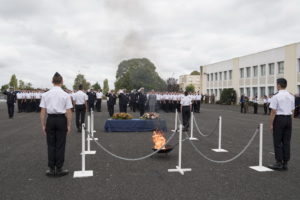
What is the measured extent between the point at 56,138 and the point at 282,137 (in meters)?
5.08

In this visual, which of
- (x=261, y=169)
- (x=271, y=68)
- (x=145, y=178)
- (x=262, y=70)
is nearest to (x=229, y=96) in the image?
(x=262, y=70)

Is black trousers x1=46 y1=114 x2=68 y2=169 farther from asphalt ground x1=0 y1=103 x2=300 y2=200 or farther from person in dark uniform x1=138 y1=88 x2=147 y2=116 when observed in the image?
person in dark uniform x1=138 y1=88 x2=147 y2=116

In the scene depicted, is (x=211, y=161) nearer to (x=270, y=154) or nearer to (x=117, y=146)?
(x=270, y=154)

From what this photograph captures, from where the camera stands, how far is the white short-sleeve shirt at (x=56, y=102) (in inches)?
232

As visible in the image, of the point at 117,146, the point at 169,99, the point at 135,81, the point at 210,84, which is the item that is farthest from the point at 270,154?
the point at 135,81

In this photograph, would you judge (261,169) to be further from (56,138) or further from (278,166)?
(56,138)

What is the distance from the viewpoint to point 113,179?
576 centimetres

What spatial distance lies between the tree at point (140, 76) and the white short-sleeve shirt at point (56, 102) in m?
79.0

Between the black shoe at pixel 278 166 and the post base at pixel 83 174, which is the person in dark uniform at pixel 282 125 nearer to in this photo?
the black shoe at pixel 278 166

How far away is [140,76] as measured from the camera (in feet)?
307

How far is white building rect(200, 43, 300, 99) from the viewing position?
3691 cm

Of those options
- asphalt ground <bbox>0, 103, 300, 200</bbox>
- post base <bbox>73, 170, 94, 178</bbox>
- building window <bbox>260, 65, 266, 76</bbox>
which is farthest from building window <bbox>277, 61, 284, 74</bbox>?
post base <bbox>73, 170, 94, 178</bbox>

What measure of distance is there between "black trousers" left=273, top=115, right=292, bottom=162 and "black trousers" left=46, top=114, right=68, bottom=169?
4762mm

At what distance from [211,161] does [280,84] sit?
251 cm
